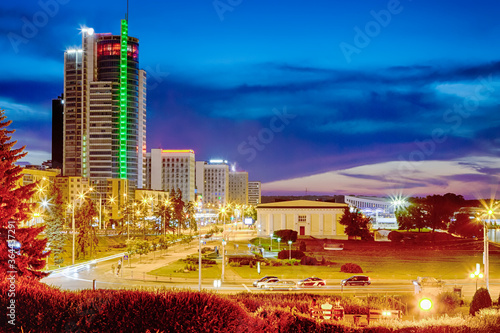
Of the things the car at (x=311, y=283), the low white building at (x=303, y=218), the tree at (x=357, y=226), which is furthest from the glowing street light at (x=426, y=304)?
the low white building at (x=303, y=218)

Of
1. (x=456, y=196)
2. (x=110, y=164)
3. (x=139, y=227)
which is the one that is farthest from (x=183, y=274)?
(x=110, y=164)

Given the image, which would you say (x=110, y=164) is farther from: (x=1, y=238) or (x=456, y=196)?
(x=1, y=238)

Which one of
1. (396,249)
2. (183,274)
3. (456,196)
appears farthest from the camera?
(456,196)

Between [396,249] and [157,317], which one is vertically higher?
[157,317]

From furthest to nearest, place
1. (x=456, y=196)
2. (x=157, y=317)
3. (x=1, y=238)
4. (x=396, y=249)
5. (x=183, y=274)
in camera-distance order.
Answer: (x=456, y=196), (x=396, y=249), (x=183, y=274), (x=1, y=238), (x=157, y=317)

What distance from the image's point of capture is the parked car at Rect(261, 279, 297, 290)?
46125mm

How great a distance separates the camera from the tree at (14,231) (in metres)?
25.8

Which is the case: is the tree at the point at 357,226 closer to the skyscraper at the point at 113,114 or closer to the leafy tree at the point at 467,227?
the leafy tree at the point at 467,227

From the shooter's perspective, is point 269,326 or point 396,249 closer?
point 269,326

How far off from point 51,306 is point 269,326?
23.1ft

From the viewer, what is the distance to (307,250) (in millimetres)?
86188

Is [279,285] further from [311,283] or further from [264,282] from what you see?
[311,283]

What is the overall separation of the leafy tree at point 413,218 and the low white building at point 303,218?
63.2ft

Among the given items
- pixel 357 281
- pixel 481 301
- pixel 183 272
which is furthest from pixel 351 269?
pixel 481 301
